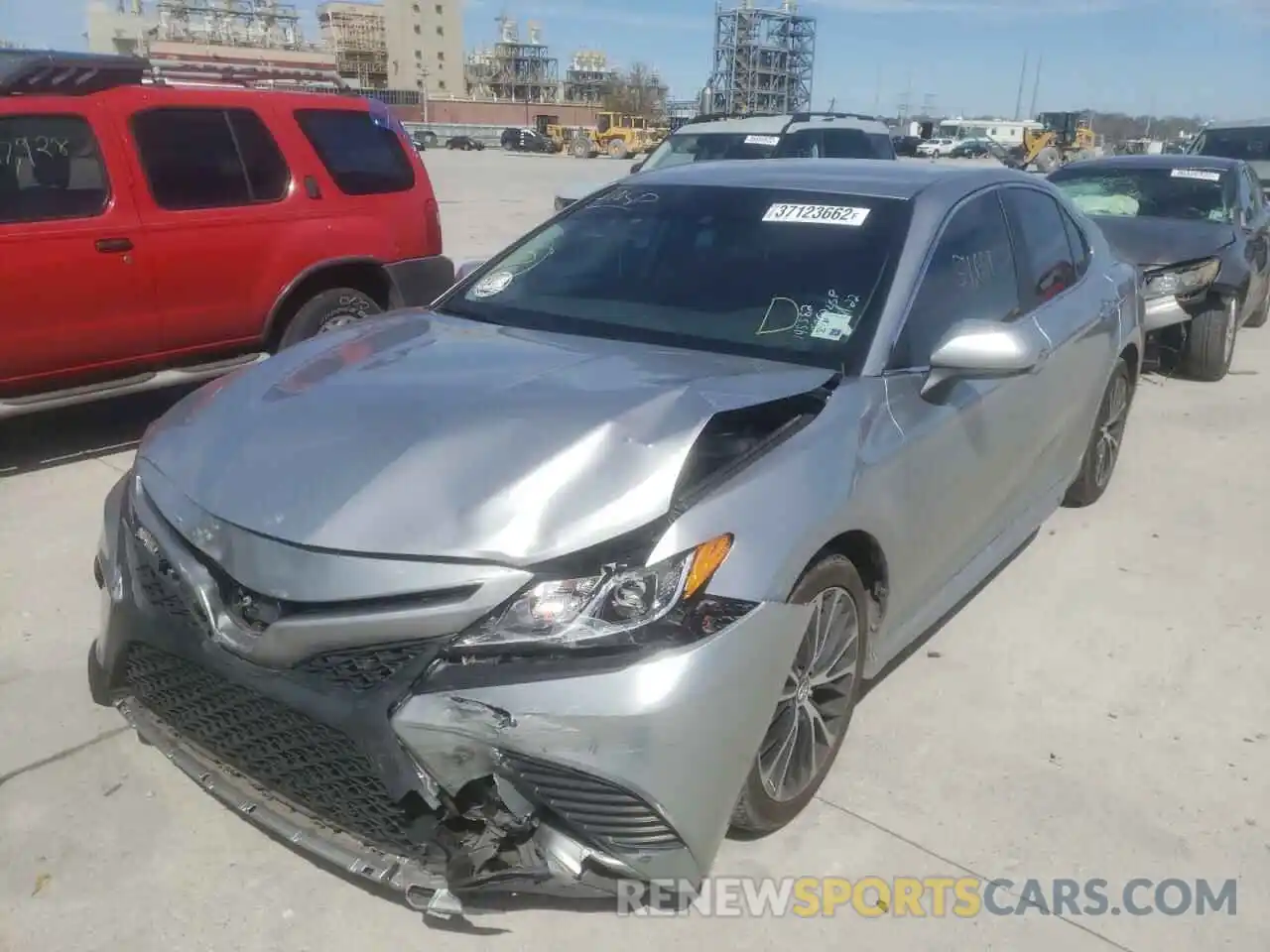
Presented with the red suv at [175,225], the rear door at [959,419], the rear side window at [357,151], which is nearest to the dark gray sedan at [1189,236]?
the rear door at [959,419]

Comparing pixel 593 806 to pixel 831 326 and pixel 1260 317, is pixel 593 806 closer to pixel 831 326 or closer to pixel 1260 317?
pixel 831 326

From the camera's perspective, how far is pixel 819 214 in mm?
3523

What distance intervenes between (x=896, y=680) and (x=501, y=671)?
192 centimetres

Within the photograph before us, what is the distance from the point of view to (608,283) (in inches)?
144

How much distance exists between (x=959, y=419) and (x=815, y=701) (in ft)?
3.37

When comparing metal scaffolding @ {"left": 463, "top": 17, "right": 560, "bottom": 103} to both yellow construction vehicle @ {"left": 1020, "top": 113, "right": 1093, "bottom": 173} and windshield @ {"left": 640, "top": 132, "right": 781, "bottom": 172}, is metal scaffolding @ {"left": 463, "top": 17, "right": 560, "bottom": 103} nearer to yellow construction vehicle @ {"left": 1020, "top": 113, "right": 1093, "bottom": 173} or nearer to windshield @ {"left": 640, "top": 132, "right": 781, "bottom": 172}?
yellow construction vehicle @ {"left": 1020, "top": 113, "right": 1093, "bottom": 173}

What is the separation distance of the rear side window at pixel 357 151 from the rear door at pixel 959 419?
416 centimetres

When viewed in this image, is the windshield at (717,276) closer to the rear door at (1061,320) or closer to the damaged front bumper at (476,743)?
the rear door at (1061,320)

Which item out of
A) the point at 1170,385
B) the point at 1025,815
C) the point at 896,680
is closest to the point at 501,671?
the point at 1025,815

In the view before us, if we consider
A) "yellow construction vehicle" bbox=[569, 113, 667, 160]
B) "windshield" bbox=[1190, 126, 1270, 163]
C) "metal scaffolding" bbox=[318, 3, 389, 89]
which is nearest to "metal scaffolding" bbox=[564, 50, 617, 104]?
"metal scaffolding" bbox=[318, 3, 389, 89]

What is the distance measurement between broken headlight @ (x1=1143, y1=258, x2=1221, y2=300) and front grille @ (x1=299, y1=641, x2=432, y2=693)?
6.74 m

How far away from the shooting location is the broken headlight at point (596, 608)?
7.23 ft

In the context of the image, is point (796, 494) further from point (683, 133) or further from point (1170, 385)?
point (683, 133)
